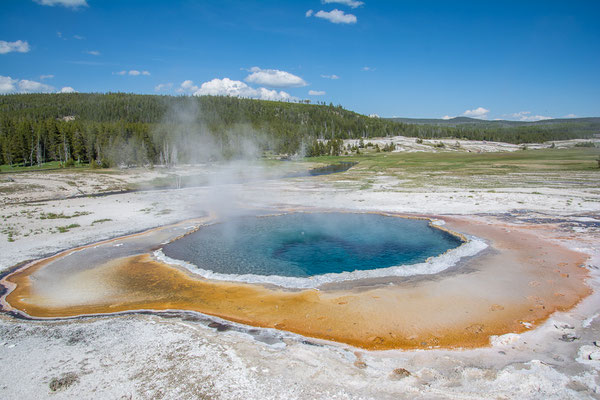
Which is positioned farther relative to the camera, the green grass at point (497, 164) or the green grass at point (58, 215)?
the green grass at point (497, 164)

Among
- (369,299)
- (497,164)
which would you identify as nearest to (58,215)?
(369,299)

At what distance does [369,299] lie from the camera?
9.62 metres

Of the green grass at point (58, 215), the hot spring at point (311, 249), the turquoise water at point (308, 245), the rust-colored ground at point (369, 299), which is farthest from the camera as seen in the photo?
the green grass at point (58, 215)

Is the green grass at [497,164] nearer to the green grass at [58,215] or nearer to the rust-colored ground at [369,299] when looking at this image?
the rust-colored ground at [369,299]

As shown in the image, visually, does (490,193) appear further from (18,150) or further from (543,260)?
(18,150)

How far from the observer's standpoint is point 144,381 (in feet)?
20.3

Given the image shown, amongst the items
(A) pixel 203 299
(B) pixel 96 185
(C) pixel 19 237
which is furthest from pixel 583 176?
(B) pixel 96 185

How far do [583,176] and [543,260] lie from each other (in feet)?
107

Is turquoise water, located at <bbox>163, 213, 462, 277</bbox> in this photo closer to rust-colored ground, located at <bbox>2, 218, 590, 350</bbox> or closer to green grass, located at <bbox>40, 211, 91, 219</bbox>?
rust-colored ground, located at <bbox>2, 218, 590, 350</bbox>

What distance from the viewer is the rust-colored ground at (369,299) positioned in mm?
8000

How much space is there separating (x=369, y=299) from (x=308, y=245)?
20.3 feet

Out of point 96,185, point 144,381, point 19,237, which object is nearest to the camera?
point 144,381

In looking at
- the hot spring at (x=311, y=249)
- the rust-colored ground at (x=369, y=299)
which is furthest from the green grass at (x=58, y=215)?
the rust-colored ground at (x=369, y=299)

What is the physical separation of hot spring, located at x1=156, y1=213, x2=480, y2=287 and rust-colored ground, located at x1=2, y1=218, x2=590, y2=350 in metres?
0.95
